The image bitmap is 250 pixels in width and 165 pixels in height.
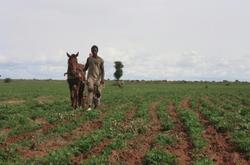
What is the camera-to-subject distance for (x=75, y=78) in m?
20.5

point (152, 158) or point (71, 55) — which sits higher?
point (71, 55)

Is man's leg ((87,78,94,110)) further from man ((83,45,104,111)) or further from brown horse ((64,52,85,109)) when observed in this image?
brown horse ((64,52,85,109))

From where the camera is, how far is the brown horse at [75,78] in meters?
20.2

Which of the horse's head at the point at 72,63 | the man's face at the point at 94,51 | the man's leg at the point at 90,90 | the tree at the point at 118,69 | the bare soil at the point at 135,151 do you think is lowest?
the bare soil at the point at 135,151

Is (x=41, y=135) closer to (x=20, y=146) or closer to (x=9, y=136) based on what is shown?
(x=9, y=136)

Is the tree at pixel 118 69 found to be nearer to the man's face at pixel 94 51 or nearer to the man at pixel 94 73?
the man at pixel 94 73

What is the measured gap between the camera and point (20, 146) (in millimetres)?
11867

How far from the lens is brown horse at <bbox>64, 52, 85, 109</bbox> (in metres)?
20.2

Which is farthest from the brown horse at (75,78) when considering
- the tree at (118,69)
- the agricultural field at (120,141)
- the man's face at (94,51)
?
the tree at (118,69)

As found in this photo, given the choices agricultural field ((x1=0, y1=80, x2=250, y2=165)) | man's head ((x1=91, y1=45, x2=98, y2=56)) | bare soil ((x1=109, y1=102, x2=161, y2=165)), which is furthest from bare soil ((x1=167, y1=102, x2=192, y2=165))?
man's head ((x1=91, y1=45, x2=98, y2=56))

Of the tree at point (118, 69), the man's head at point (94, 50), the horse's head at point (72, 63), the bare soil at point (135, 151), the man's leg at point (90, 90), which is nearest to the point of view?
the bare soil at point (135, 151)

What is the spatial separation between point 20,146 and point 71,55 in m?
8.77

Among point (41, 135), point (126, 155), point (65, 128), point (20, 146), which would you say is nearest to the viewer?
point (126, 155)

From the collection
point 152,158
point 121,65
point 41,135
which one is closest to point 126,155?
point 152,158
